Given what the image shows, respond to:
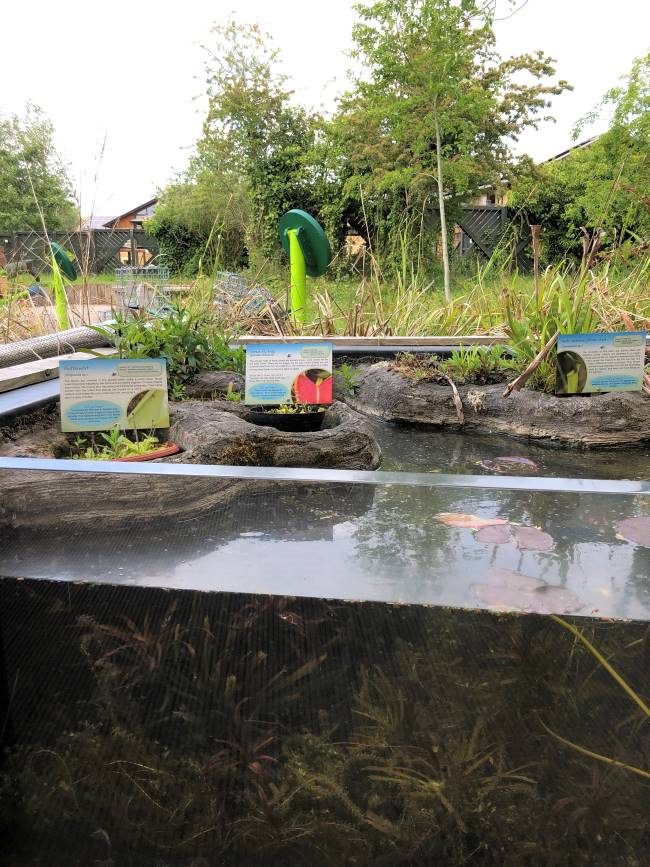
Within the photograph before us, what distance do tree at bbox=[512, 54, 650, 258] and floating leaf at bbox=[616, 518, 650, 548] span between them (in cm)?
403

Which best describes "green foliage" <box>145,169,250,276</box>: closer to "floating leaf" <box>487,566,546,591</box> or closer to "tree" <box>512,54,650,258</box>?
"tree" <box>512,54,650,258</box>

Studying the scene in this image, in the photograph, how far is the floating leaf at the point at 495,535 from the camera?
1.94 feet

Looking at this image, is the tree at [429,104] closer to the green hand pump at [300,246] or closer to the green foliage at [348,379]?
the green hand pump at [300,246]

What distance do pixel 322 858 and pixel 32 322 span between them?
2.97 metres

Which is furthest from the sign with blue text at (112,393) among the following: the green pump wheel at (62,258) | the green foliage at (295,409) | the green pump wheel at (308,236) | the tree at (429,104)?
the tree at (429,104)

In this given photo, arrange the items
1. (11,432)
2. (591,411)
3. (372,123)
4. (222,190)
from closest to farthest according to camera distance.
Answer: (11,432), (591,411), (372,123), (222,190)

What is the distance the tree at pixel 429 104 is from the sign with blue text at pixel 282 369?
2.94 meters

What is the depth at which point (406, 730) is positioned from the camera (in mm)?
590

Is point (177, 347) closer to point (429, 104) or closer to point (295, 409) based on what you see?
point (295, 409)

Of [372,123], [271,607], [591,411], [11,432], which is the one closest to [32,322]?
[11,432]

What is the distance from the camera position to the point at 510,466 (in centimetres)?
138

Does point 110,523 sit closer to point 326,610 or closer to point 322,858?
point 326,610

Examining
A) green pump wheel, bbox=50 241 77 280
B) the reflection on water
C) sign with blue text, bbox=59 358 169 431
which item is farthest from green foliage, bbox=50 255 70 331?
the reflection on water

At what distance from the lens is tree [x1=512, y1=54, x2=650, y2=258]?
510 cm
